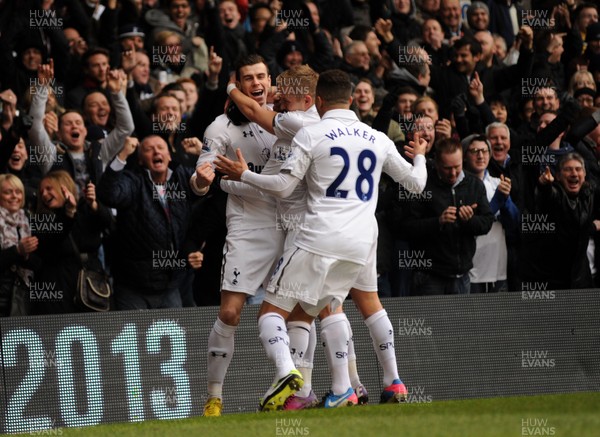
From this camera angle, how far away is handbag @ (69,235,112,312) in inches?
438

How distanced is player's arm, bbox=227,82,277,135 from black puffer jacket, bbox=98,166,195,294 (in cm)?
257

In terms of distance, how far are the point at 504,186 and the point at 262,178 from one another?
4543 mm

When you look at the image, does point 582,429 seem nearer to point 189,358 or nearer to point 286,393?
point 286,393

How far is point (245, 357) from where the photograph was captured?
10828 millimetres

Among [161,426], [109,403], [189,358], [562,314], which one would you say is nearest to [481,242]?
[562,314]

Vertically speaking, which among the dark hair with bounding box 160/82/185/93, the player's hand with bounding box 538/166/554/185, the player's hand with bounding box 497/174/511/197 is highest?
the dark hair with bounding box 160/82/185/93

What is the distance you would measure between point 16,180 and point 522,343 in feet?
16.4

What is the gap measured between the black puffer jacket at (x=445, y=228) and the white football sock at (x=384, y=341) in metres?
2.92

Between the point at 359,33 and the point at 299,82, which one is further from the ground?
the point at 359,33

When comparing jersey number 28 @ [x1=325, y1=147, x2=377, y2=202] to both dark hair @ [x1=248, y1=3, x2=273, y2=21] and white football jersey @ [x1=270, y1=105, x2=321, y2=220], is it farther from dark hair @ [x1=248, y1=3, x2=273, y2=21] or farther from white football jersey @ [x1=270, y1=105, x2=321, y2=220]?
dark hair @ [x1=248, y1=3, x2=273, y2=21]

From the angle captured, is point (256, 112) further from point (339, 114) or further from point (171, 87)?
point (171, 87)

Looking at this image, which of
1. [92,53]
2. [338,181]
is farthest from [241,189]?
[92,53]

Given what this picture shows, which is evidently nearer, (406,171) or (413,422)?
(413,422)

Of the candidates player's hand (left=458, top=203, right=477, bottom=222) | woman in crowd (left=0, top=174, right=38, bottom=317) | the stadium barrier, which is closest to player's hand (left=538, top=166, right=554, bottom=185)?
player's hand (left=458, top=203, right=477, bottom=222)
